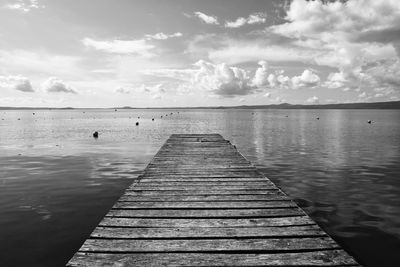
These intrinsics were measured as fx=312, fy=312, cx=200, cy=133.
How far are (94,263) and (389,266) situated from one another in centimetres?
696

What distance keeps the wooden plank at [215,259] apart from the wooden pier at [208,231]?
0.01 meters

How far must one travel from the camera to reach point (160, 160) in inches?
550

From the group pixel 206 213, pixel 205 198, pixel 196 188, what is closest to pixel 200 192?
pixel 196 188

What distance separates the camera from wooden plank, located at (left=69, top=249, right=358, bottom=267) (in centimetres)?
443

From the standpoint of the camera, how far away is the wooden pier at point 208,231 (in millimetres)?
4574

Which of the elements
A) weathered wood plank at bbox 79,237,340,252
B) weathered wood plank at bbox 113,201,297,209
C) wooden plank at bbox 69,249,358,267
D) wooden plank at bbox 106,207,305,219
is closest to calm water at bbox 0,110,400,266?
weathered wood plank at bbox 113,201,297,209

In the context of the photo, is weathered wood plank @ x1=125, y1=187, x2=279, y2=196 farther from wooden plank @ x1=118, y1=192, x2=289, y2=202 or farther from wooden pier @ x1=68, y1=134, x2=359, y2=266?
wooden plank @ x1=118, y1=192, x2=289, y2=202

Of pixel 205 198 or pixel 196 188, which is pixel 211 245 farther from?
pixel 196 188

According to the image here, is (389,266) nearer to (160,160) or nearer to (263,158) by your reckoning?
(160,160)

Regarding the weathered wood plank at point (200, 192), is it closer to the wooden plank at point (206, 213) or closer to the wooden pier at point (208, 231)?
the wooden pier at point (208, 231)

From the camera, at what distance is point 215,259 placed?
4.61 meters

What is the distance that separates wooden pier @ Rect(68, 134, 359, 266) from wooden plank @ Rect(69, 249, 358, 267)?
0.04 feet

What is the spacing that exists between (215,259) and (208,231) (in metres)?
→ 1.00

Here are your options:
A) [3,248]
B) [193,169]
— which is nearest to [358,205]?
[193,169]
